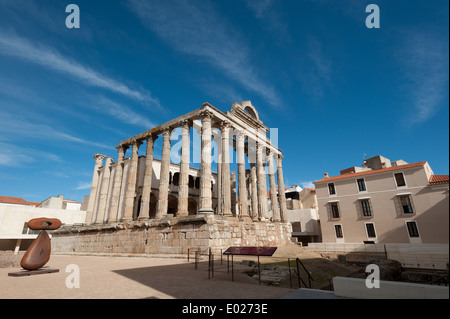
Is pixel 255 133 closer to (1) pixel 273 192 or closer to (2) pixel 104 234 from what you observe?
(1) pixel 273 192

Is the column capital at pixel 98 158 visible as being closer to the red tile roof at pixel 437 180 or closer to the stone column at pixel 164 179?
the stone column at pixel 164 179

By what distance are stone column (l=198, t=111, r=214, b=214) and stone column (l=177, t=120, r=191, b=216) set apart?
1.21m

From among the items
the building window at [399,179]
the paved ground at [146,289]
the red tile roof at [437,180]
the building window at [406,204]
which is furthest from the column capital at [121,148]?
the red tile roof at [437,180]

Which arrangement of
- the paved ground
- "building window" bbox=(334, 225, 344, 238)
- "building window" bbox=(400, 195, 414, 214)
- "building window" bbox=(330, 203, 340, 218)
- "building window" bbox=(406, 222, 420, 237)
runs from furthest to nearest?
"building window" bbox=(330, 203, 340, 218), "building window" bbox=(334, 225, 344, 238), "building window" bbox=(400, 195, 414, 214), "building window" bbox=(406, 222, 420, 237), the paved ground

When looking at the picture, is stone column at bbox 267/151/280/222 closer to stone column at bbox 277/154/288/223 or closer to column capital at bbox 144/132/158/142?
stone column at bbox 277/154/288/223

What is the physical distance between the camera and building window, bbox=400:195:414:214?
23.5m

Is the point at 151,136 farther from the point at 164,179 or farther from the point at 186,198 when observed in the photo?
the point at 186,198

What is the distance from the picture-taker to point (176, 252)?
14750mm

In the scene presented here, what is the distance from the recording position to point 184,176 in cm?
1741

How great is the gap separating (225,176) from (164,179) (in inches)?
192

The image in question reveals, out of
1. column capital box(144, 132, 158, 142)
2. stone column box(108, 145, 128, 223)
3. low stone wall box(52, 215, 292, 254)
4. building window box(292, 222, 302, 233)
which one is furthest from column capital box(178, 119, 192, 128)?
building window box(292, 222, 302, 233)
